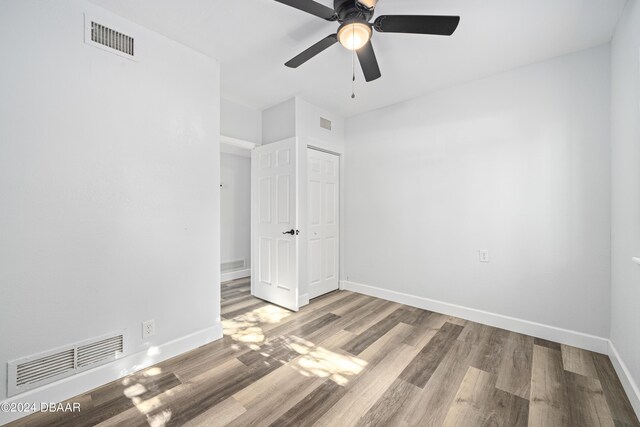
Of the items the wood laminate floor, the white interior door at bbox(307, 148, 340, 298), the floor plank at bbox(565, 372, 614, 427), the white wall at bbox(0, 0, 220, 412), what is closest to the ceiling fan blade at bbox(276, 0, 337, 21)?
the white wall at bbox(0, 0, 220, 412)

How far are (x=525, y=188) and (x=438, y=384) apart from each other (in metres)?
2.04

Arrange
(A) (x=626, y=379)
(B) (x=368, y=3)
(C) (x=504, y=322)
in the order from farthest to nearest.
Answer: (C) (x=504, y=322), (A) (x=626, y=379), (B) (x=368, y=3)

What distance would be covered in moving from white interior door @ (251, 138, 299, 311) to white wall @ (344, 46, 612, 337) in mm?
1195

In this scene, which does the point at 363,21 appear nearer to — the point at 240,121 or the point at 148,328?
the point at 240,121

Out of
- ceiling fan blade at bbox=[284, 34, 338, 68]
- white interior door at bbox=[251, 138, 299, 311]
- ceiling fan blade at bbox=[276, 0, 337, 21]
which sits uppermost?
ceiling fan blade at bbox=[276, 0, 337, 21]

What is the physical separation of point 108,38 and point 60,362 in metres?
2.28

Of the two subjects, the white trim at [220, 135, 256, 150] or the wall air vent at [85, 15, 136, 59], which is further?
the white trim at [220, 135, 256, 150]

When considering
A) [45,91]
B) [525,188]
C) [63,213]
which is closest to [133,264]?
[63,213]

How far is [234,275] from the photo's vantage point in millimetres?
4730

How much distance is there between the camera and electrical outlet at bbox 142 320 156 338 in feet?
6.76

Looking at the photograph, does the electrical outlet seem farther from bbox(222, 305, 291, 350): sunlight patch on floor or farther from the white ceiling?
the white ceiling

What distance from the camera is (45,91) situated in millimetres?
1648

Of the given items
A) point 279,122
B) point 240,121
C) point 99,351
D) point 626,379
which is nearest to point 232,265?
point 240,121

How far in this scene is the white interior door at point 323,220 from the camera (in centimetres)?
358
